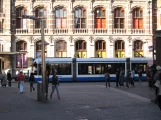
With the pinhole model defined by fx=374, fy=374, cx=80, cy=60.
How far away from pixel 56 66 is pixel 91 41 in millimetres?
9238

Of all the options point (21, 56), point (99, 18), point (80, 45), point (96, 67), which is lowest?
point (96, 67)

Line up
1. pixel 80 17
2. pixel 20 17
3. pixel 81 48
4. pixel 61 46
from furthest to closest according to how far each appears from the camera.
→ pixel 80 17, pixel 81 48, pixel 61 46, pixel 20 17

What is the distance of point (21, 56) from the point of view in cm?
5100

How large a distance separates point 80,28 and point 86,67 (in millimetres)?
8915

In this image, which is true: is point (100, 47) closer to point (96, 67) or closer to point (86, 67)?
point (96, 67)

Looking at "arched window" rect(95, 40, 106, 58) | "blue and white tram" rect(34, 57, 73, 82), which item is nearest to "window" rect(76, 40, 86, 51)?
"arched window" rect(95, 40, 106, 58)

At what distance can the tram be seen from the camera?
147 ft

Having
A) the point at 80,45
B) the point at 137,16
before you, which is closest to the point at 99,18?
the point at 80,45

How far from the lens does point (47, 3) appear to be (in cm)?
5166

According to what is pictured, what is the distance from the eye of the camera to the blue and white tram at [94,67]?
1772 inches

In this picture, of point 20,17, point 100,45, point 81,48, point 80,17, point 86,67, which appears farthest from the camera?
point 100,45

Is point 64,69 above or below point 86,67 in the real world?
below

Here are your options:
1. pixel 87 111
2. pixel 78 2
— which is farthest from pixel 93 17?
pixel 87 111

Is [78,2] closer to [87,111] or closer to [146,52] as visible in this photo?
[146,52]
